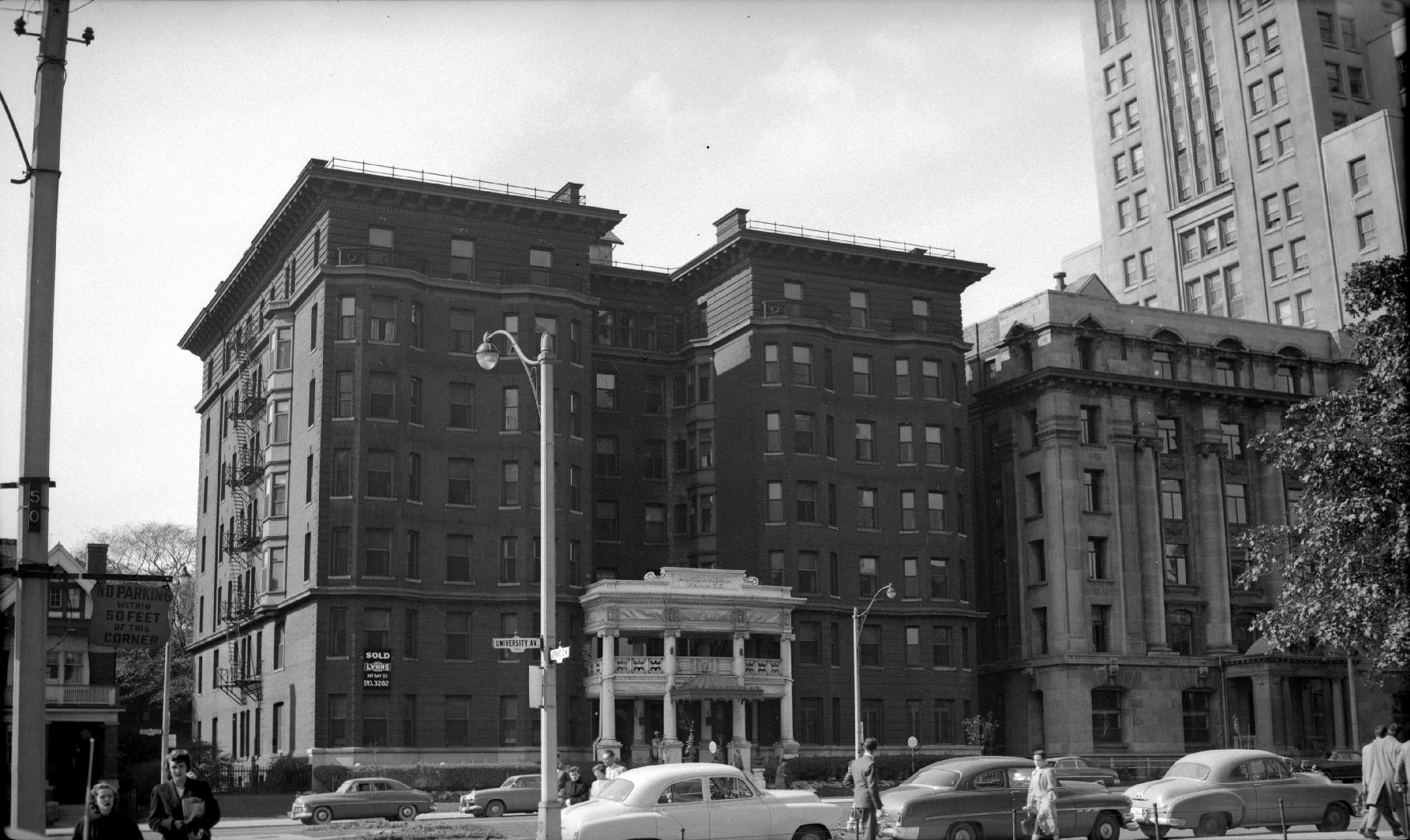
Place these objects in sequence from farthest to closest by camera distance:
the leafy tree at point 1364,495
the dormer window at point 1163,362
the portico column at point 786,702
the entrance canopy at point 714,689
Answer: the dormer window at point 1163,362, the portico column at point 786,702, the entrance canopy at point 714,689, the leafy tree at point 1364,495

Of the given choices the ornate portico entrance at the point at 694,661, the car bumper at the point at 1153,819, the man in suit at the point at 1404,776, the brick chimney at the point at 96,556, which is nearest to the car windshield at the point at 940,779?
the car bumper at the point at 1153,819

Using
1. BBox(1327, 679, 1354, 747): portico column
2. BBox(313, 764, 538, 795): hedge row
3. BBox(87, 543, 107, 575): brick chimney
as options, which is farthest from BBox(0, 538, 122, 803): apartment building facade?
BBox(1327, 679, 1354, 747): portico column

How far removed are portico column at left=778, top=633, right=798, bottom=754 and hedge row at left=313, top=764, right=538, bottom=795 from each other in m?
11.2

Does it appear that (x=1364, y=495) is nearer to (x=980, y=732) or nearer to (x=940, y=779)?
(x=940, y=779)

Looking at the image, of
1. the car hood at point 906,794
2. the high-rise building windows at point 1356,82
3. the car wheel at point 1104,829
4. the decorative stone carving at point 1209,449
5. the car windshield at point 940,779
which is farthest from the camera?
the high-rise building windows at point 1356,82

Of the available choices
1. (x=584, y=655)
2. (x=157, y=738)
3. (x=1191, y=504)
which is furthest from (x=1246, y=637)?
(x=157, y=738)

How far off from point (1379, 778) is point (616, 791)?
13.2 metres

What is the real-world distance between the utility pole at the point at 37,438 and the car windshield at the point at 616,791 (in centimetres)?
1288

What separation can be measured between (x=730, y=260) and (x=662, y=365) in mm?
7043

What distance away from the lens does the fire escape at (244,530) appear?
71312 mm

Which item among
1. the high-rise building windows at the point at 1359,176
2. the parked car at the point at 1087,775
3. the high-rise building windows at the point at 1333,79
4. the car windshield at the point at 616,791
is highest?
the high-rise building windows at the point at 1333,79

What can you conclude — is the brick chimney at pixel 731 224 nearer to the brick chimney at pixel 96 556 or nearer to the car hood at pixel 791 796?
the brick chimney at pixel 96 556

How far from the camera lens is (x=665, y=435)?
7800 centimetres

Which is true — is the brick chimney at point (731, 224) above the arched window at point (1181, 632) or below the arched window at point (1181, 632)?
above
